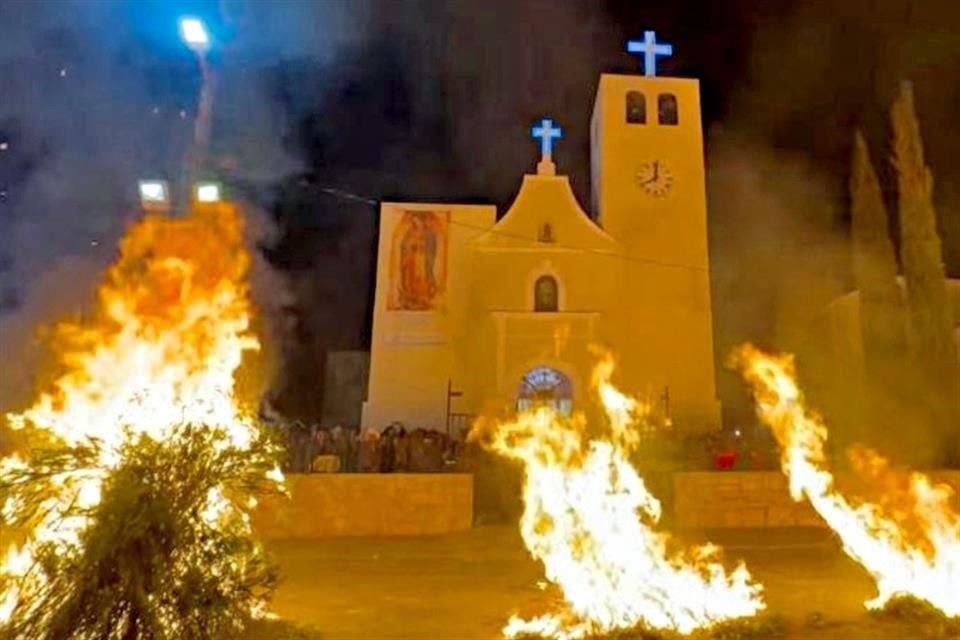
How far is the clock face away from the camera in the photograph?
80.0ft

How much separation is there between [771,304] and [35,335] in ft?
81.1

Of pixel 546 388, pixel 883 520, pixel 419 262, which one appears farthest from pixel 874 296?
pixel 883 520

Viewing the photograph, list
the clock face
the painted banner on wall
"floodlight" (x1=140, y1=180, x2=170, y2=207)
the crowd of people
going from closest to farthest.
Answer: "floodlight" (x1=140, y1=180, x2=170, y2=207) < the crowd of people < the painted banner on wall < the clock face

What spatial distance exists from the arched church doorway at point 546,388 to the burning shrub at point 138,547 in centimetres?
1637

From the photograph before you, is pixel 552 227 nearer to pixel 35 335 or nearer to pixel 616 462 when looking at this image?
A: pixel 35 335

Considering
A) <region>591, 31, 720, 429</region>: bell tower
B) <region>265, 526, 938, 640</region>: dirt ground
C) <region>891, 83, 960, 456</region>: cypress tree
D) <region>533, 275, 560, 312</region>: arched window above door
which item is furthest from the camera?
<region>591, 31, 720, 429</region>: bell tower

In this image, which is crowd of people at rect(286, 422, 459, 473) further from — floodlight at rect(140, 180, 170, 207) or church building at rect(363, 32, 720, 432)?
floodlight at rect(140, 180, 170, 207)

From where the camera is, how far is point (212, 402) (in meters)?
6.04

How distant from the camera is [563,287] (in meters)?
22.3

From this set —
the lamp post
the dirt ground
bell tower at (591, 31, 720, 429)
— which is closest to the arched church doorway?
bell tower at (591, 31, 720, 429)

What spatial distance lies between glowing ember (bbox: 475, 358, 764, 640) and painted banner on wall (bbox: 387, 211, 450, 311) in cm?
1576

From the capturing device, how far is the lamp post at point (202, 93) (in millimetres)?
10258

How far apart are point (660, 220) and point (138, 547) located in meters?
21.9

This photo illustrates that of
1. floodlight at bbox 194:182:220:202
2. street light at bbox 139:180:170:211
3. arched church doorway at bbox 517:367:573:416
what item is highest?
floodlight at bbox 194:182:220:202
